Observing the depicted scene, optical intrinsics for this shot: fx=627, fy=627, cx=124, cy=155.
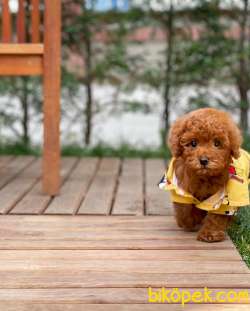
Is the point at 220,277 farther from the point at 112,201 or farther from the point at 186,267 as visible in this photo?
the point at 112,201

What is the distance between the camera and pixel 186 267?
2.30 meters

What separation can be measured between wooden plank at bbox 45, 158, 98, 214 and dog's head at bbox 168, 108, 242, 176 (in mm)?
812

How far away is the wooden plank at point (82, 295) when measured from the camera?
1968 millimetres

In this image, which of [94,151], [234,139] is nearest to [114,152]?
[94,151]

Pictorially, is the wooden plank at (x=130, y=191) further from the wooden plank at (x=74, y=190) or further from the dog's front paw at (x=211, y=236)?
the dog's front paw at (x=211, y=236)

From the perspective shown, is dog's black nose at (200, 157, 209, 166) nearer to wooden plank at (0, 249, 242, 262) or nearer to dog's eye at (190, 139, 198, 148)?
dog's eye at (190, 139, 198, 148)

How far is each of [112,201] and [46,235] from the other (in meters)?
0.73

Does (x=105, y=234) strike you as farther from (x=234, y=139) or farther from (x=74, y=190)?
(x=74, y=190)

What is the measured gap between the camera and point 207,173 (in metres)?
2.59

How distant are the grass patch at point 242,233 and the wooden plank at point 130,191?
490 mm

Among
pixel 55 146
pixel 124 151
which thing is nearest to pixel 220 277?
pixel 55 146

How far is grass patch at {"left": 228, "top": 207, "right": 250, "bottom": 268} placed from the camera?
2.54 metres

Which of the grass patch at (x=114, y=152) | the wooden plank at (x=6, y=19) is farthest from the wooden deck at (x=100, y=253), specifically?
the grass patch at (x=114, y=152)

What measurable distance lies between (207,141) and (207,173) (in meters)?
0.13
